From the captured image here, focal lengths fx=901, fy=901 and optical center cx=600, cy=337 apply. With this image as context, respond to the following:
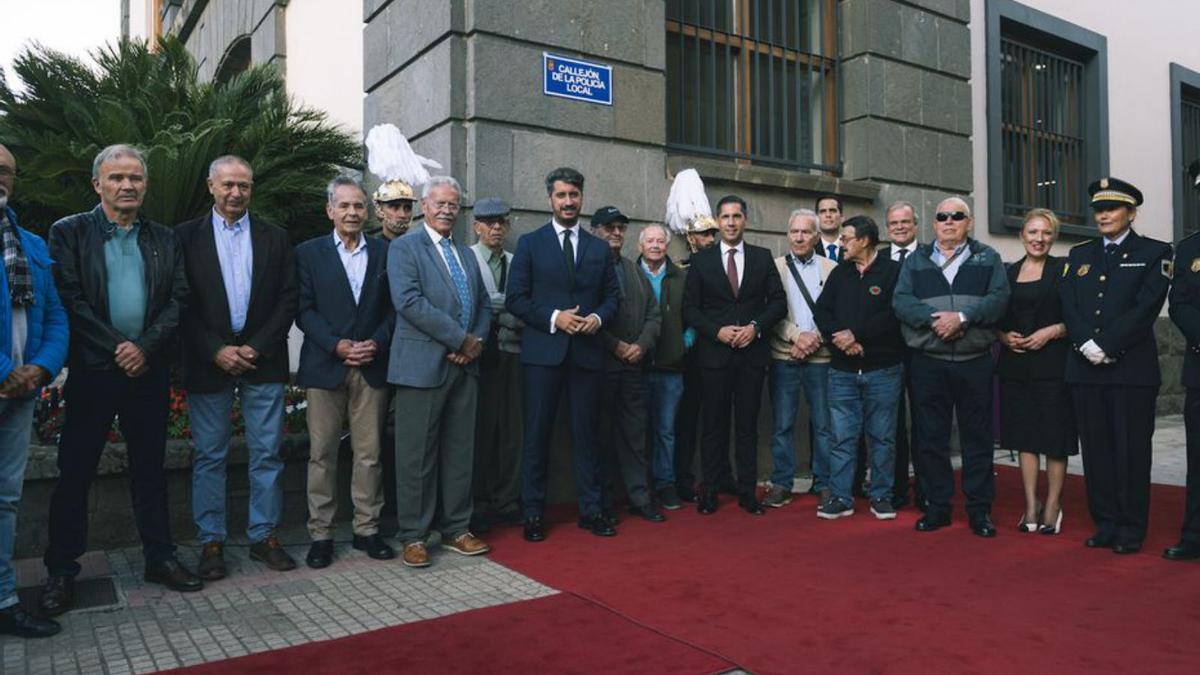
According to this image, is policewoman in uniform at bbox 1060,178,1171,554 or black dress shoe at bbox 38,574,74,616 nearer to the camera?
black dress shoe at bbox 38,574,74,616

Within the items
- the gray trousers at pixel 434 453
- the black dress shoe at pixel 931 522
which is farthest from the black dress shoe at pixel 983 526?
the gray trousers at pixel 434 453

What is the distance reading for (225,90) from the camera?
753 cm

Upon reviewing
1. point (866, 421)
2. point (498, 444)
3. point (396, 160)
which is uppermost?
point (396, 160)

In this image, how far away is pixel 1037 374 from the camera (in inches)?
215

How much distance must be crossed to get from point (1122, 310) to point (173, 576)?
17.2 ft

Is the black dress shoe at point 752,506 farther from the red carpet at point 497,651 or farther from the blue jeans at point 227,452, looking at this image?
the blue jeans at point 227,452

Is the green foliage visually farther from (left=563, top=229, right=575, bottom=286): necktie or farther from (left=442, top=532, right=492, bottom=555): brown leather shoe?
(left=442, top=532, right=492, bottom=555): brown leather shoe

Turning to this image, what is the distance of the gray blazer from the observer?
4.89 metres

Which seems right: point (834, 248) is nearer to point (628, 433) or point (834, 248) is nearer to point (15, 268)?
point (628, 433)

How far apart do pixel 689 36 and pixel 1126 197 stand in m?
3.85

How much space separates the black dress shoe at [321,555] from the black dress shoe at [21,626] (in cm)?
125

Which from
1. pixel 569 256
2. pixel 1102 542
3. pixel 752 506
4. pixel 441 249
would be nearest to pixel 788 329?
pixel 752 506

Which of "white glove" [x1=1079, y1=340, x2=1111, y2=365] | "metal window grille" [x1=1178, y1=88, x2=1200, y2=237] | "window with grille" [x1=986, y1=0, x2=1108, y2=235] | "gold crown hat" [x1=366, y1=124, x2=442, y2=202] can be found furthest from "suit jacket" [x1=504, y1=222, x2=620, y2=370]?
"metal window grille" [x1=1178, y1=88, x2=1200, y2=237]

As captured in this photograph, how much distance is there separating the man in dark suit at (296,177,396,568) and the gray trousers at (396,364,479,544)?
0.52 feet
